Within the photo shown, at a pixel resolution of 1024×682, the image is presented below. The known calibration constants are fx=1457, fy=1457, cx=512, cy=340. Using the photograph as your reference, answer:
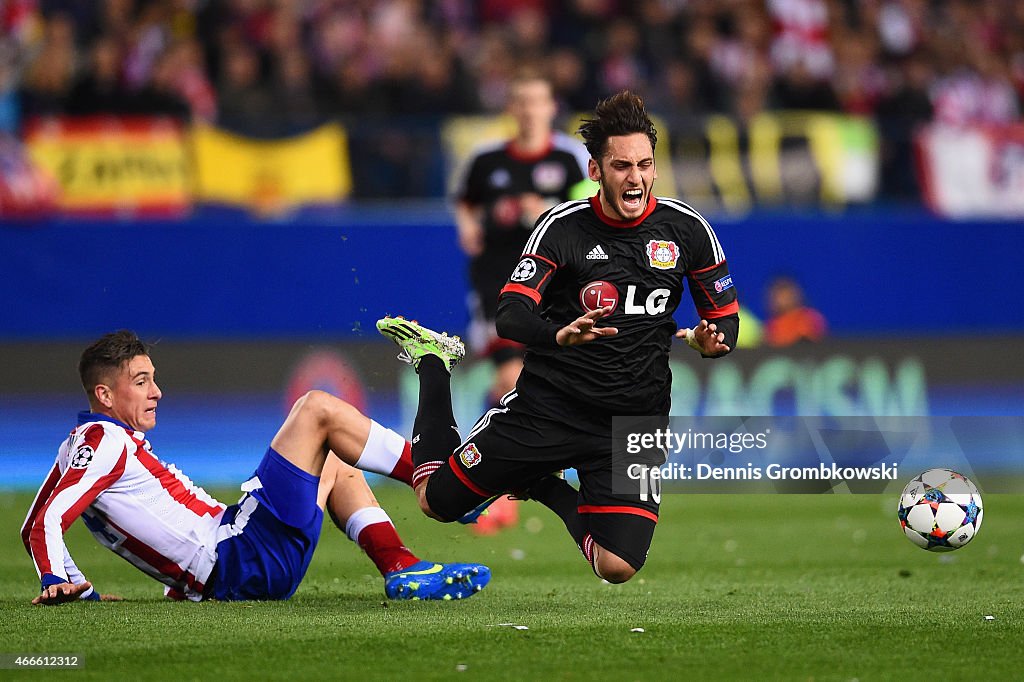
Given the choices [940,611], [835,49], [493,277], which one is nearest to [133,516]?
[940,611]

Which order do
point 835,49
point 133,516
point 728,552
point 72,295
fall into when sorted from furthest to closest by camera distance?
point 835,49 → point 72,295 → point 728,552 → point 133,516

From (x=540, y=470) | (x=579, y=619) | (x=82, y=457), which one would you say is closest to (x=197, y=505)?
(x=82, y=457)

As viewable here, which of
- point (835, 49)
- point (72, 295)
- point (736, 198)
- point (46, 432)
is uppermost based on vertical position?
point (835, 49)

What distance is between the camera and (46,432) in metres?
12.2

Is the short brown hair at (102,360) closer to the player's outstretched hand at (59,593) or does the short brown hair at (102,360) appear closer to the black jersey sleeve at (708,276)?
the player's outstretched hand at (59,593)

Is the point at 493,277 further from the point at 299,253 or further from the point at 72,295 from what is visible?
the point at 72,295

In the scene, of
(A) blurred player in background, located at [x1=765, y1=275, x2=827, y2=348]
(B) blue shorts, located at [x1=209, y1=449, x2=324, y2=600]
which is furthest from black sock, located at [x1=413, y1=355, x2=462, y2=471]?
(A) blurred player in background, located at [x1=765, y1=275, x2=827, y2=348]

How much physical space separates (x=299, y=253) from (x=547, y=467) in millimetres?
8012

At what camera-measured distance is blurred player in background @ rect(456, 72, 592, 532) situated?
9148mm

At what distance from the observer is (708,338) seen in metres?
5.59

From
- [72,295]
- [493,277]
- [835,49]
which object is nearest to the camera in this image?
[493,277]

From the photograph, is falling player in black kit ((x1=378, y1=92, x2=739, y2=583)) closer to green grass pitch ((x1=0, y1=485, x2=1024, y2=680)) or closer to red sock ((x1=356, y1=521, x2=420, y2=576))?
red sock ((x1=356, y1=521, x2=420, y2=576))

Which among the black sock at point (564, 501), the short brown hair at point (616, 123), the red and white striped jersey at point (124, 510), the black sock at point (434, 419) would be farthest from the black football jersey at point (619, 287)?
the red and white striped jersey at point (124, 510)

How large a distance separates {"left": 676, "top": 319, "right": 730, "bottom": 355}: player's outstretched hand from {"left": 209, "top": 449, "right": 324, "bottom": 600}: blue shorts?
1.63 meters
